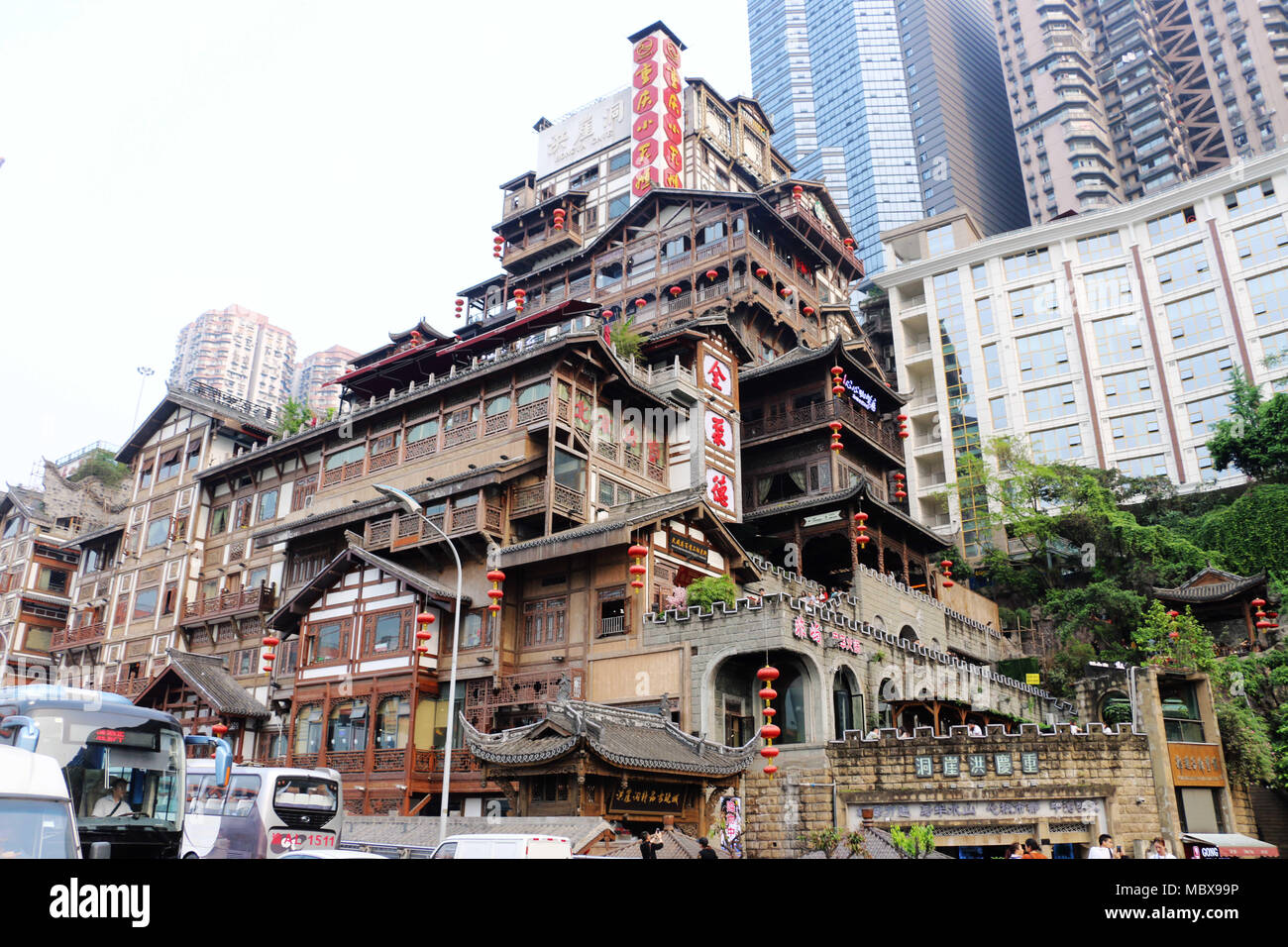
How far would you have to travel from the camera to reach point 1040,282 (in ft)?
214

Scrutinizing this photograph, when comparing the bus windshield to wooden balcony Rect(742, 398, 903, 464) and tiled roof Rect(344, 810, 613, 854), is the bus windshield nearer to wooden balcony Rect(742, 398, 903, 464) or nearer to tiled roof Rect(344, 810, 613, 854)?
tiled roof Rect(344, 810, 613, 854)

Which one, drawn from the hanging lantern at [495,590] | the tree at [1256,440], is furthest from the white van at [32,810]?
the tree at [1256,440]

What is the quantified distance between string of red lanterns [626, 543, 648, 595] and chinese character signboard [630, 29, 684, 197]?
106ft

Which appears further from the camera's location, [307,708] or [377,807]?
[307,708]

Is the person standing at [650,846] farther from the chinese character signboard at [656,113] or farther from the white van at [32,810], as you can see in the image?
the chinese character signboard at [656,113]

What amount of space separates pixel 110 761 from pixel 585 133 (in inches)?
2254

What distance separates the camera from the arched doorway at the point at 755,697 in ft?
94.1

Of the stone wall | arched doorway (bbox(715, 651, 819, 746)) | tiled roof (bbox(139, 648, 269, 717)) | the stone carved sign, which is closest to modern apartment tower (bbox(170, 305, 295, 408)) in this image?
tiled roof (bbox(139, 648, 269, 717))

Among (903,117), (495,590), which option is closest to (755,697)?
(495,590)

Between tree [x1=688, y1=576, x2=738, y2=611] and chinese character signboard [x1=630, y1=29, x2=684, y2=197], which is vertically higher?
chinese character signboard [x1=630, y1=29, x2=684, y2=197]

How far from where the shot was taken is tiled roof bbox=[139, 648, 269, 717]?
37.8 meters
